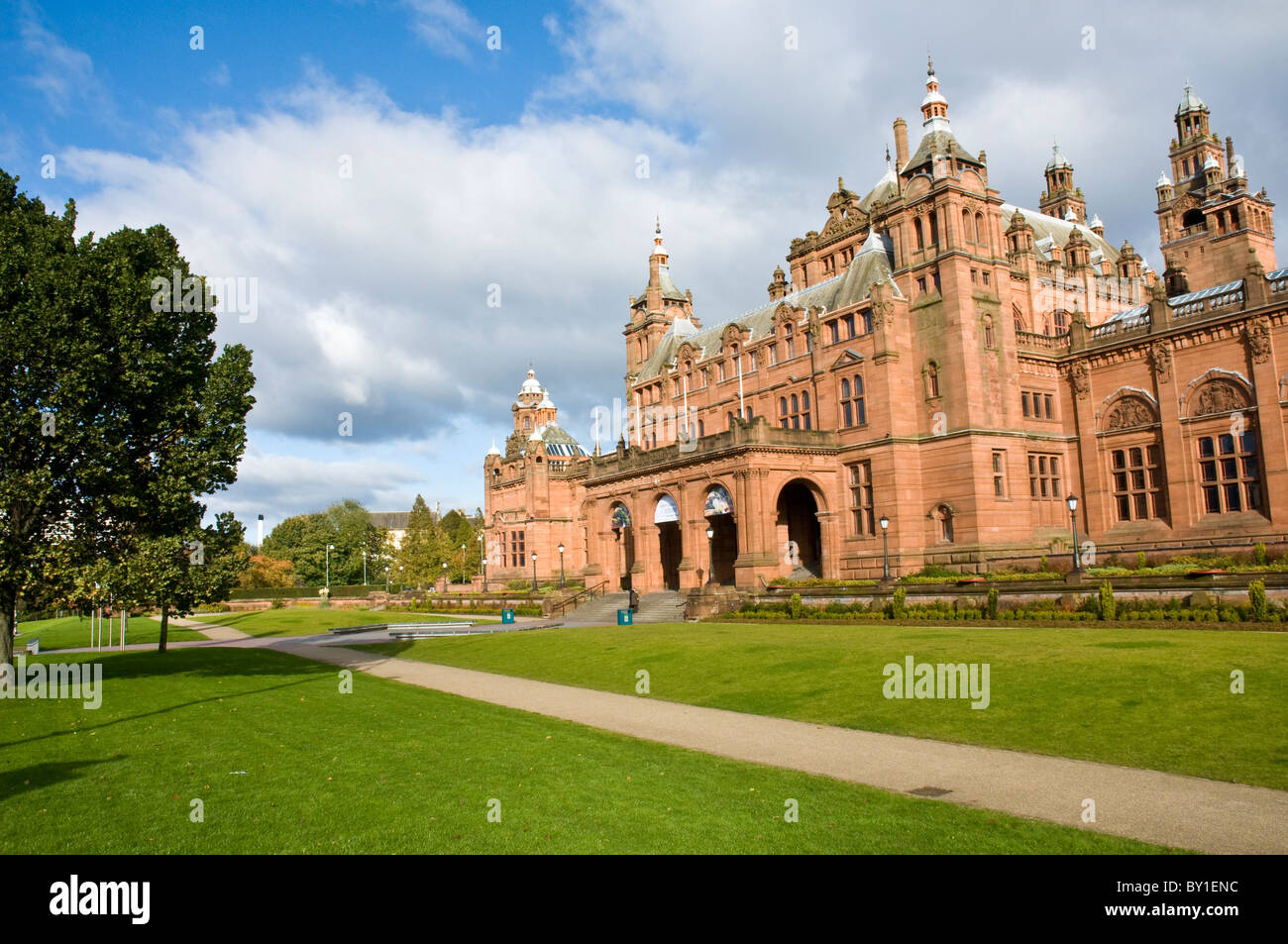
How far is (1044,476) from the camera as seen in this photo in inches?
1729

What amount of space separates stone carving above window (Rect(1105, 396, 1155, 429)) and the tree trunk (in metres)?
46.3

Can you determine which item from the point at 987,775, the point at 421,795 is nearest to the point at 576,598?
the point at 987,775

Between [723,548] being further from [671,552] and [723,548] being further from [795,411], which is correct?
[795,411]

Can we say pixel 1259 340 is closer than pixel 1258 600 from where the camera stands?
No

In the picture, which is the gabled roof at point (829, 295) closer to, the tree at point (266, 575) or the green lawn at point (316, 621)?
the green lawn at point (316, 621)

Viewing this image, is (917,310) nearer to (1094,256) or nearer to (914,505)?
(914,505)

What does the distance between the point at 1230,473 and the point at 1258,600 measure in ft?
67.4

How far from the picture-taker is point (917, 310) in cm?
4372

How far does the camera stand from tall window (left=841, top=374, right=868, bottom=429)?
45.4m

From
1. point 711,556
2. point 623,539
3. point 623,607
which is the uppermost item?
point 623,539

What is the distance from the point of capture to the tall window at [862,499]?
44.6 m

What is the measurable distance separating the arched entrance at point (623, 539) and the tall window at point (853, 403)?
15692 mm

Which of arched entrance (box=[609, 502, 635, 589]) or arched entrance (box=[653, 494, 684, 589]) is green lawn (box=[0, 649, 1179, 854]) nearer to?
arched entrance (box=[609, 502, 635, 589])
